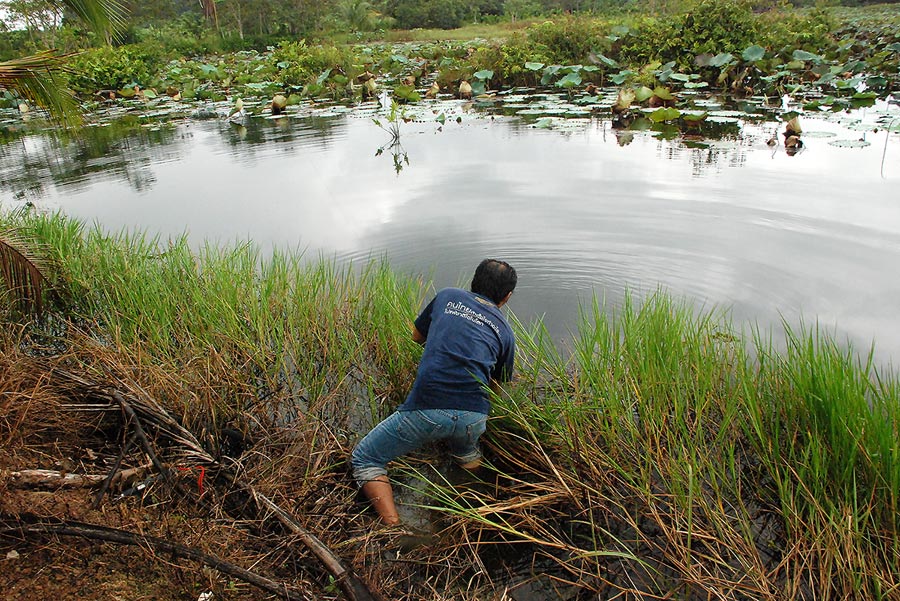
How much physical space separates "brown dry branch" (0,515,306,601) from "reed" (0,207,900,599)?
387 millimetres

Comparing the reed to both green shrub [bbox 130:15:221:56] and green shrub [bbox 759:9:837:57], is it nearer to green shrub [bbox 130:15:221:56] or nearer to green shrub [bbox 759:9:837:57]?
green shrub [bbox 759:9:837:57]

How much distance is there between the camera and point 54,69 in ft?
10.3

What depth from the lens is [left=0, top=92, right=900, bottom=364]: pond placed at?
4.68 m

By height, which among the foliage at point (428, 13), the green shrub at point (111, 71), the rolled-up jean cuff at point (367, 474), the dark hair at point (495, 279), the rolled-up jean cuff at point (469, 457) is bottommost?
the rolled-up jean cuff at point (469, 457)

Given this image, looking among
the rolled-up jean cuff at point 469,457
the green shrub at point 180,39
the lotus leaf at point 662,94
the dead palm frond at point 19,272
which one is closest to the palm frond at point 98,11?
the dead palm frond at point 19,272

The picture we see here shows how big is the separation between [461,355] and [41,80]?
286 centimetres

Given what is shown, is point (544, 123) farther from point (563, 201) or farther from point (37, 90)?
point (37, 90)

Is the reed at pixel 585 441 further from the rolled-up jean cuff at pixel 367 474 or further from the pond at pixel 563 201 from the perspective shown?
the pond at pixel 563 201

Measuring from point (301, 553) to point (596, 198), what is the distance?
5.78 meters

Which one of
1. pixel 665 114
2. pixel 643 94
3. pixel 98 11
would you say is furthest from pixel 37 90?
pixel 643 94

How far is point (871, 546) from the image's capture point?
194 centimetres

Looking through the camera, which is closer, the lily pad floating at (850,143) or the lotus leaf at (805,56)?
the lily pad floating at (850,143)

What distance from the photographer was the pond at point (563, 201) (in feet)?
15.4

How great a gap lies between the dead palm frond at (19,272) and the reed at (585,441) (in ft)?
1.09
